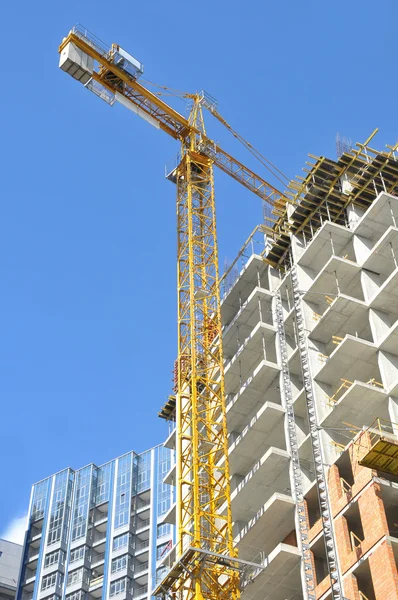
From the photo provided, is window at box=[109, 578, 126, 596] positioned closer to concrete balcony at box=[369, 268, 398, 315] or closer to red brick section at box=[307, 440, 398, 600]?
red brick section at box=[307, 440, 398, 600]

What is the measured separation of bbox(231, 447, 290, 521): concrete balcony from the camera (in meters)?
57.0

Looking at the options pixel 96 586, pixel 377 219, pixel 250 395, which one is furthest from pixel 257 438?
pixel 96 586

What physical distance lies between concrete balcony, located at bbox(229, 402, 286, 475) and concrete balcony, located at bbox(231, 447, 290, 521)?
1.09 meters

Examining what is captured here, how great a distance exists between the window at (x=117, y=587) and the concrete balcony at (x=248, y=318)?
36.5m

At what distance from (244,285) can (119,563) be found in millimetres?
39978

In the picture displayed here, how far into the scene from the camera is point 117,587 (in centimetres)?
9731

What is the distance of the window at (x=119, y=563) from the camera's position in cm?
9844

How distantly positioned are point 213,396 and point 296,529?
11195mm

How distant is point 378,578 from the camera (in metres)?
45.6

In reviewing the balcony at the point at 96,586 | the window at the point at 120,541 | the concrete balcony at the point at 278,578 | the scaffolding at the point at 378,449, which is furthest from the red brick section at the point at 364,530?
the balcony at the point at 96,586

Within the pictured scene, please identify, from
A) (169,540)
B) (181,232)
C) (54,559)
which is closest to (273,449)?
(181,232)

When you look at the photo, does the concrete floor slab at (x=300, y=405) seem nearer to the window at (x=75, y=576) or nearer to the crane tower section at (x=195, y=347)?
the crane tower section at (x=195, y=347)

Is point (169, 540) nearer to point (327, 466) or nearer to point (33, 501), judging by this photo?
point (33, 501)

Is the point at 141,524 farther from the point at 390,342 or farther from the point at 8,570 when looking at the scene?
the point at 390,342
